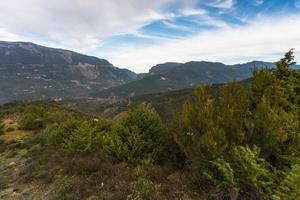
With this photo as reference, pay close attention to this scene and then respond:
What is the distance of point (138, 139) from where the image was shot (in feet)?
27.4

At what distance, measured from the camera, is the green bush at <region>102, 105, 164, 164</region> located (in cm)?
824

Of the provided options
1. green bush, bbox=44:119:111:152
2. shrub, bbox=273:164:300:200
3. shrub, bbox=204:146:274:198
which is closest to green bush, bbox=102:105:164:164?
green bush, bbox=44:119:111:152

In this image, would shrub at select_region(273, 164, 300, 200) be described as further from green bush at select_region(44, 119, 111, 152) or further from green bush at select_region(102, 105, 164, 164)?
green bush at select_region(44, 119, 111, 152)

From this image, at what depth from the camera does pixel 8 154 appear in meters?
13.5

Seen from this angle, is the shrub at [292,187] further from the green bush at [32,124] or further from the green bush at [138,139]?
the green bush at [32,124]

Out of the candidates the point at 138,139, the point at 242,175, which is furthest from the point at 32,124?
the point at 242,175

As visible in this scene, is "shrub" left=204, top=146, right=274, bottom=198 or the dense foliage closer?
"shrub" left=204, top=146, right=274, bottom=198

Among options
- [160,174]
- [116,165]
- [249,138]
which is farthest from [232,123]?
[116,165]

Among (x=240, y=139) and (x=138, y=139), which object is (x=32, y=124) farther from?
(x=240, y=139)

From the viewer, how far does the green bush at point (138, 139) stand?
27.0 ft

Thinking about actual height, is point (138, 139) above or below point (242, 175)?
below

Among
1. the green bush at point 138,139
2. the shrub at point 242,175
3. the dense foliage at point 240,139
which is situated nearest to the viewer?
the shrub at point 242,175

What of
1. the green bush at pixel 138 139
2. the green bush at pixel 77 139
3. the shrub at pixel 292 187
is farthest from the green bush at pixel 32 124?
the shrub at pixel 292 187

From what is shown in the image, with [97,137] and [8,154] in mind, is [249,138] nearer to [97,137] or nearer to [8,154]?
[97,137]
